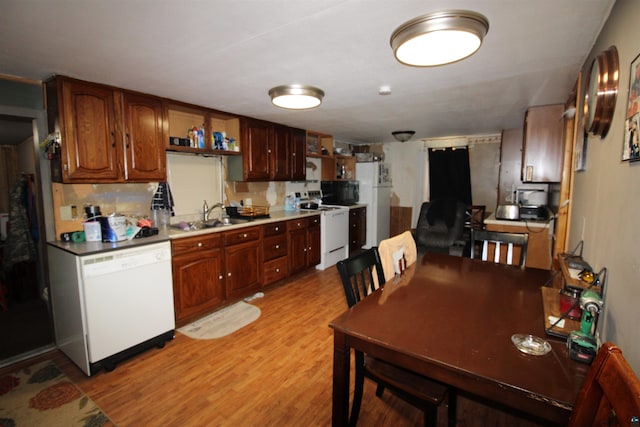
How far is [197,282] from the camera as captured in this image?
282 centimetres

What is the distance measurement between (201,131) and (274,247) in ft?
5.16

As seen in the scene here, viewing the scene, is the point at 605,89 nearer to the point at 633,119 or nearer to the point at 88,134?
the point at 633,119

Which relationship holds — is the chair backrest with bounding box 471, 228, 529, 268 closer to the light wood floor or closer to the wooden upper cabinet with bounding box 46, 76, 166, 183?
the light wood floor

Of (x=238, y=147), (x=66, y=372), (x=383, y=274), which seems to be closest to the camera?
(x=383, y=274)

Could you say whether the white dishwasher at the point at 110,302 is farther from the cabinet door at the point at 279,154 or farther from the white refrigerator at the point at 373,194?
the white refrigerator at the point at 373,194

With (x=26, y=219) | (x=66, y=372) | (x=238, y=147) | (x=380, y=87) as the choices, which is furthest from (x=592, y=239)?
(x=26, y=219)

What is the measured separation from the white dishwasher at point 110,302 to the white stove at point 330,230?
2.39 meters

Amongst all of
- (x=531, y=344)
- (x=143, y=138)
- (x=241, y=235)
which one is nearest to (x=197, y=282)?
(x=241, y=235)

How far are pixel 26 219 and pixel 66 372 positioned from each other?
2.19m

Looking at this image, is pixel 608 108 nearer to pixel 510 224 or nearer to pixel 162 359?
pixel 510 224

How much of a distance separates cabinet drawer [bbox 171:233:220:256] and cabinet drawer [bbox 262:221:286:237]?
2.23ft

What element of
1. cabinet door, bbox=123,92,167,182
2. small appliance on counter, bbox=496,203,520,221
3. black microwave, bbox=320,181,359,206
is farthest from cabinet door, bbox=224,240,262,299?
small appliance on counter, bbox=496,203,520,221

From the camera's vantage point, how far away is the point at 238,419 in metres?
1.75

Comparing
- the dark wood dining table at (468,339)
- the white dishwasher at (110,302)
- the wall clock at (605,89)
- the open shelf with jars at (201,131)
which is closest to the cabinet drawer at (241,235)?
the white dishwasher at (110,302)
